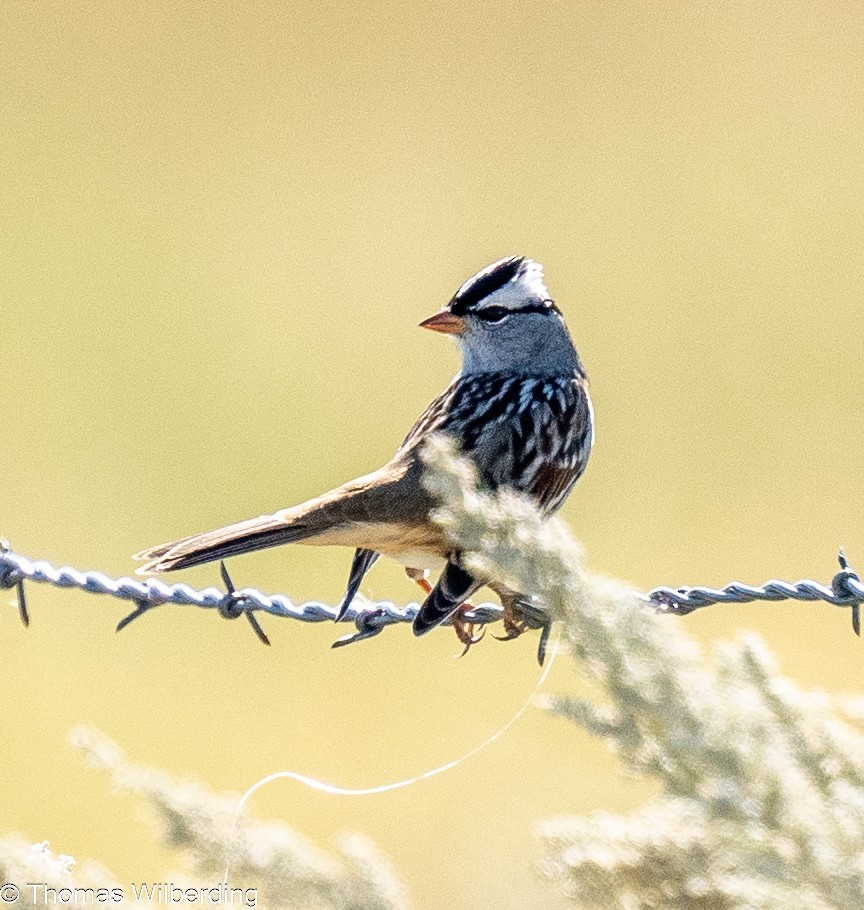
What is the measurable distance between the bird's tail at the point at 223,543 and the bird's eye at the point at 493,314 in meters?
1.55

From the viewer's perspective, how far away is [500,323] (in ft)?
19.3

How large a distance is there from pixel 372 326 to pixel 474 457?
7662mm

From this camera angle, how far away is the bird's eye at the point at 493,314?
5824 millimetres

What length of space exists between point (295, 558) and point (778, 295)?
4.84 meters

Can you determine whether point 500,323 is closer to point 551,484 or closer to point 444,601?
point 551,484

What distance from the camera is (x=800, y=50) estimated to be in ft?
51.5

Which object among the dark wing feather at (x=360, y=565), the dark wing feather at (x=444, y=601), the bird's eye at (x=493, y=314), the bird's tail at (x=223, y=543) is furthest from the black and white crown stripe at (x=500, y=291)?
the dark wing feather at (x=444, y=601)

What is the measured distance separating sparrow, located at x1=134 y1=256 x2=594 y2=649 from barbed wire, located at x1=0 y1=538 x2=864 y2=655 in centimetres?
7

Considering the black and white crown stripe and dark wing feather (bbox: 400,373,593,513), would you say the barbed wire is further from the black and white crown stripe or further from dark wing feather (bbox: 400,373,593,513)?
the black and white crown stripe

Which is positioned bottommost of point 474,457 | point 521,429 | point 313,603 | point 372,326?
point 313,603

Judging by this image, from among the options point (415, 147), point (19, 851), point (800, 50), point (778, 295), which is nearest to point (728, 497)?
point (778, 295)

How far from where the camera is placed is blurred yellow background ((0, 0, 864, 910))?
8.70 m

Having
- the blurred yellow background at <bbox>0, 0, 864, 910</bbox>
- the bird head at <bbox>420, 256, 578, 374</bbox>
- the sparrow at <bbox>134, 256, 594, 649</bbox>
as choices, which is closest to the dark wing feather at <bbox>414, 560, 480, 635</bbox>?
the sparrow at <bbox>134, 256, 594, 649</bbox>

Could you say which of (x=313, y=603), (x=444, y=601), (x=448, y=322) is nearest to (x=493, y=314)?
(x=448, y=322)
